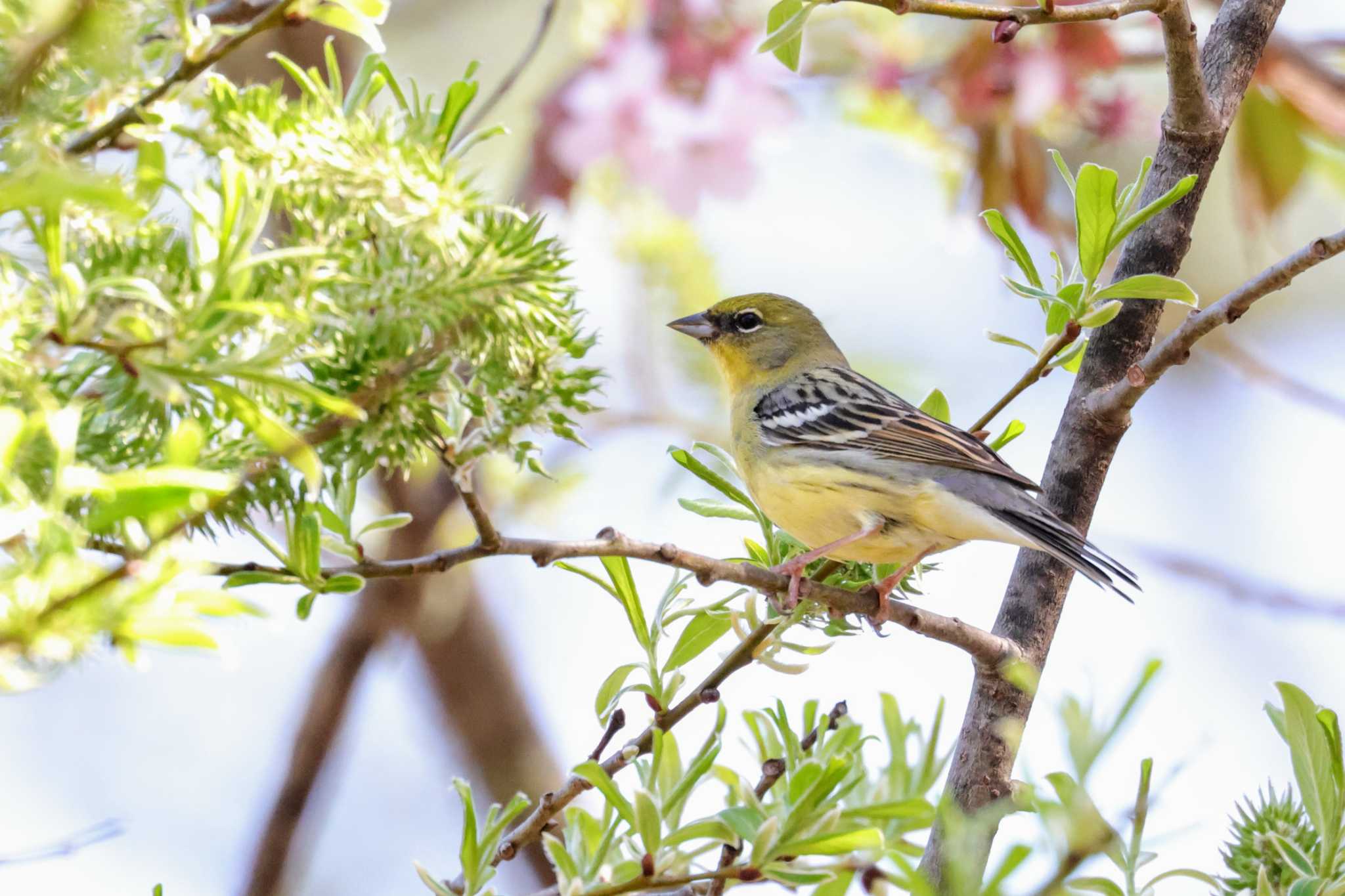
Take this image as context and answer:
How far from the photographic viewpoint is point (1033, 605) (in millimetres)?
1780

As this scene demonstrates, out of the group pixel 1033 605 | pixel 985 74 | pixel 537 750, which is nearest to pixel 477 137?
pixel 1033 605

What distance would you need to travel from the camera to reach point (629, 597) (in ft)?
4.91

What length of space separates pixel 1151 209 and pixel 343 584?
94 cm

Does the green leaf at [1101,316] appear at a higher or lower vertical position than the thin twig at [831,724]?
higher

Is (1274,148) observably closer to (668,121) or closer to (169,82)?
(668,121)

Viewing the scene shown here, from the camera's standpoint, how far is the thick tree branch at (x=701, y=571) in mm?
1091

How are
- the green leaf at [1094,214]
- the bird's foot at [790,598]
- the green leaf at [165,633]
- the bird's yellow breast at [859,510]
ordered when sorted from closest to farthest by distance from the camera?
1. the green leaf at [165,633]
2. the green leaf at [1094,214]
3. the bird's foot at [790,598]
4. the bird's yellow breast at [859,510]

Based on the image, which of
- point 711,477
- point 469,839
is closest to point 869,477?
point 711,477

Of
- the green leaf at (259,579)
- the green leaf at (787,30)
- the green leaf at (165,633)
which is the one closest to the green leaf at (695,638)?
the green leaf at (259,579)

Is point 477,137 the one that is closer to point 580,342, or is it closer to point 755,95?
point 580,342

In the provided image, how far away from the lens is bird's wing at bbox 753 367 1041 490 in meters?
2.36

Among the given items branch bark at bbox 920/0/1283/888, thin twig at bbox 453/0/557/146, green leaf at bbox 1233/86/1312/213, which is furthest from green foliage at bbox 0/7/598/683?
green leaf at bbox 1233/86/1312/213

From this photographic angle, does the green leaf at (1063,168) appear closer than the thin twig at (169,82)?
No

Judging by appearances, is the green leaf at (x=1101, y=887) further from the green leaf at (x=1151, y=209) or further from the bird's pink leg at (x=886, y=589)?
the green leaf at (x=1151, y=209)
